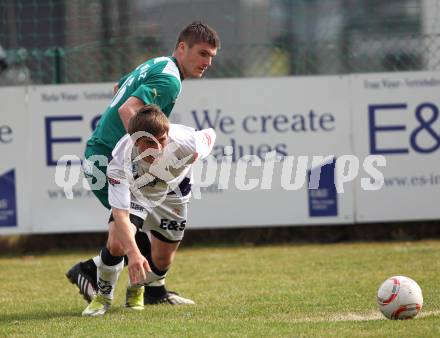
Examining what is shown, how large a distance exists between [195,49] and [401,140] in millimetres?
4457

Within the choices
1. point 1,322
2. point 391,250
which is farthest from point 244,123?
point 1,322

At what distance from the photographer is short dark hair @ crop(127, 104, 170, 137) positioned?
Answer: 570cm

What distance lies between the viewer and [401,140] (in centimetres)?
1056

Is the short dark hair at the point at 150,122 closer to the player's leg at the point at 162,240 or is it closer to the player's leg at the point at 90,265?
the player's leg at the point at 90,265

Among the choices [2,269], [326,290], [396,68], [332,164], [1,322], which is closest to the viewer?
[1,322]

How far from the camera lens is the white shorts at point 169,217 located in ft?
22.1

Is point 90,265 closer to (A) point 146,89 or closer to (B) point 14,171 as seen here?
(A) point 146,89

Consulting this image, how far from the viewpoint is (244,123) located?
34.6 ft

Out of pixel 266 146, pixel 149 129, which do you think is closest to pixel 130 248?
pixel 149 129

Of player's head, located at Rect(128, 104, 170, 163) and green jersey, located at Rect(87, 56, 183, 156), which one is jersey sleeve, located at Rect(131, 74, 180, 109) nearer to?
green jersey, located at Rect(87, 56, 183, 156)

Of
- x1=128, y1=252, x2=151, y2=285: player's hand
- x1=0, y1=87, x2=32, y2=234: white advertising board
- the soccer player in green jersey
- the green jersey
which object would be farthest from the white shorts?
x1=0, y1=87, x2=32, y2=234: white advertising board

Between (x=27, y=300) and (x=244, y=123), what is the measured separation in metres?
3.90

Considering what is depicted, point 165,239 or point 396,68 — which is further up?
point 396,68

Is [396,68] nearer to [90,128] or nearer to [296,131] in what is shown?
[296,131]
